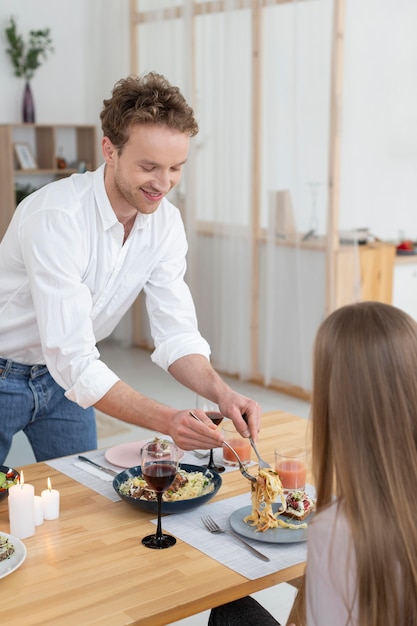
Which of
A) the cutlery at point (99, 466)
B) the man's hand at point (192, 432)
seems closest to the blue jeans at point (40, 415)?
the cutlery at point (99, 466)

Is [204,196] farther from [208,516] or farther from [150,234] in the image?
[208,516]

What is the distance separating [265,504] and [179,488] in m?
0.22

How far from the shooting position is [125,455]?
2150 mm

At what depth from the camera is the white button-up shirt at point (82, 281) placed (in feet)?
6.77

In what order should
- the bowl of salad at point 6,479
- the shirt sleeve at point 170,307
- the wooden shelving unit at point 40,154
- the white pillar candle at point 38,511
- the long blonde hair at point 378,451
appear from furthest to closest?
the wooden shelving unit at point 40,154 → the shirt sleeve at point 170,307 → the bowl of salad at point 6,479 → the white pillar candle at point 38,511 → the long blonde hair at point 378,451

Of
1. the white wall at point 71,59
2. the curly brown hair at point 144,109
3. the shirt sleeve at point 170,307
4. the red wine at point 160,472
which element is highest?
the white wall at point 71,59

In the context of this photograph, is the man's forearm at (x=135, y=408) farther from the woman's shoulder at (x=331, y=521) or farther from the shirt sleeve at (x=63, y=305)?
the woman's shoulder at (x=331, y=521)

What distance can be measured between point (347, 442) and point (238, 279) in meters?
4.31

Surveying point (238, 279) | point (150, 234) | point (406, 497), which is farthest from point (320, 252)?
point (406, 497)

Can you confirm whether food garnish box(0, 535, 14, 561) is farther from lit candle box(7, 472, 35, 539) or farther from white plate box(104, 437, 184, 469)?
white plate box(104, 437, 184, 469)

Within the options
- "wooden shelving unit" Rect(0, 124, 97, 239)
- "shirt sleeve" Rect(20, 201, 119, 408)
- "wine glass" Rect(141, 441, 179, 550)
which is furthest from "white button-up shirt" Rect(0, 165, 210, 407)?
"wooden shelving unit" Rect(0, 124, 97, 239)

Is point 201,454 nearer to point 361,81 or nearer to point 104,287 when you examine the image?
point 104,287

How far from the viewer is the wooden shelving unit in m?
6.30

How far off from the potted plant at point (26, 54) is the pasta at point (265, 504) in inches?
205
